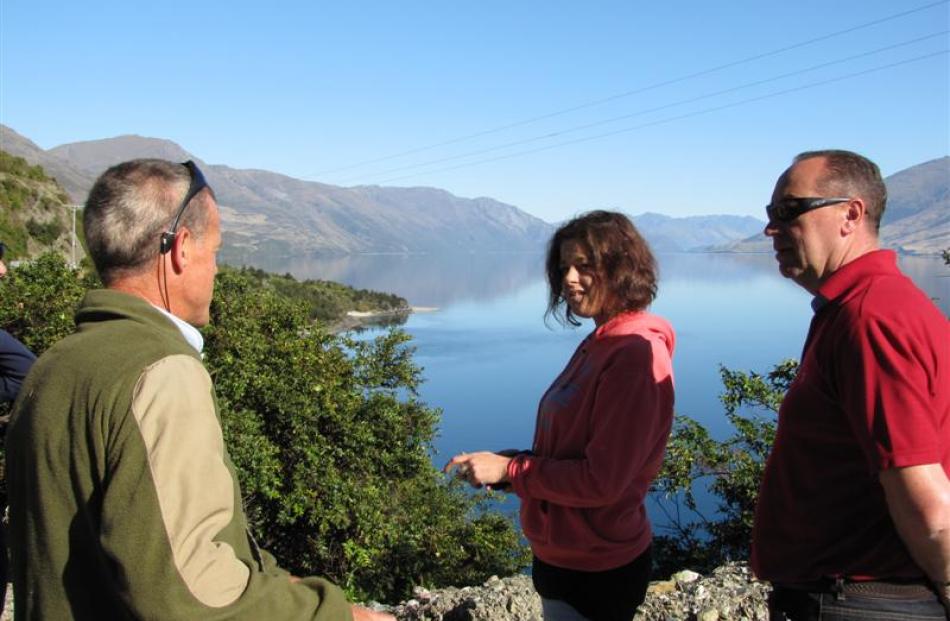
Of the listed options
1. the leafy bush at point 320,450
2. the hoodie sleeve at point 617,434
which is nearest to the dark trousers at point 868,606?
the hoodie sleeve at point 617,434

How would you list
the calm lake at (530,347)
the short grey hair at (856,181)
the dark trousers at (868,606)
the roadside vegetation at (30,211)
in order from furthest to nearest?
the calm lake at (530,347) → the roadside vegetation at (30,211) → the short grey hair at (856,181) → the dark trousers at (868,606)

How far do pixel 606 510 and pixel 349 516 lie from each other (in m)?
9.61

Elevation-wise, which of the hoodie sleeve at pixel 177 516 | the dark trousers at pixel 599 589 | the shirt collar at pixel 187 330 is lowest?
the dark trousers at pixel 599 589

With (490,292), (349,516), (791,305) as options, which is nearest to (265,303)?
(349,516)

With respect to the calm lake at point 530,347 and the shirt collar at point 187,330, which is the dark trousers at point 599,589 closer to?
the calm lake at point 530,347

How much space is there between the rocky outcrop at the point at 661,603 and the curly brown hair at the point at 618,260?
5.65 ft

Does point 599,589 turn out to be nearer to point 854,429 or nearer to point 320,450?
point 854,429

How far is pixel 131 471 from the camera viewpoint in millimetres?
1239

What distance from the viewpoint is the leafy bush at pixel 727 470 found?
10.8 m

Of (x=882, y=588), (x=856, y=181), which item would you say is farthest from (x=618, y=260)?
(x=882, y=588)

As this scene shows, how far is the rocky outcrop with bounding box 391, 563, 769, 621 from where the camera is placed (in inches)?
129

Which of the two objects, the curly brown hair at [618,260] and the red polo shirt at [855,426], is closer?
the red polo shirt at [855,426]

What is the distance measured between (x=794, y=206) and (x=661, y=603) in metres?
2.44

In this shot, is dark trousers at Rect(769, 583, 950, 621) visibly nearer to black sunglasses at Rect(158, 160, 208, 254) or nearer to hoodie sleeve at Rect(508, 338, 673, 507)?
hoodie sleeve at Rect(508, 338, 673, 507)
